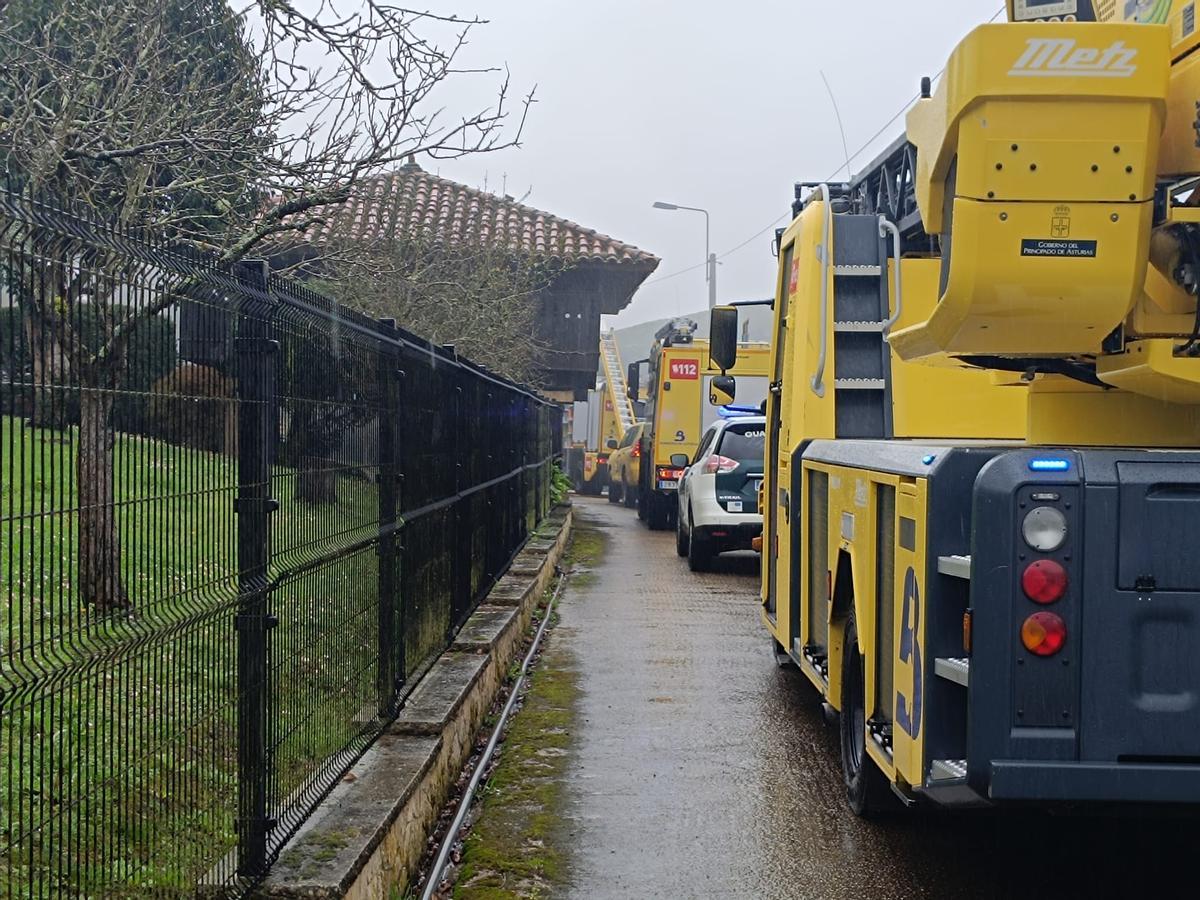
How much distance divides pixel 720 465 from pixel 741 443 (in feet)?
1.35

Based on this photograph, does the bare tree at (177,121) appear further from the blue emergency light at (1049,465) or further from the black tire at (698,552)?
the black tire at (698,552)

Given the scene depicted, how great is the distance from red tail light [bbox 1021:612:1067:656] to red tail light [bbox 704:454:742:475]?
12625 millimetres

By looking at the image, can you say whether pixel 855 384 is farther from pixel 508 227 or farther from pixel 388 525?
pixel 508 227

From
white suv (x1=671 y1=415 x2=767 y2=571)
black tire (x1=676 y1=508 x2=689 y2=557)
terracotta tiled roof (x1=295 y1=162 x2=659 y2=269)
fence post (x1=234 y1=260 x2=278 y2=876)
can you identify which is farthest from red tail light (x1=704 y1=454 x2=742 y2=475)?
fence post (x1=234 y1=260 x2=278 y2=876)

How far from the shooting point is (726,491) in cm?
1695

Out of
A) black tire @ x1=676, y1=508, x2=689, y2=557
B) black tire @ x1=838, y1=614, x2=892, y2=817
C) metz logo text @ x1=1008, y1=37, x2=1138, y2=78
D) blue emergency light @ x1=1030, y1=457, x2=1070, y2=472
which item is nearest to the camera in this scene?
blue emergency light @ x1=1030, y1=457, x2=1070, y2=472

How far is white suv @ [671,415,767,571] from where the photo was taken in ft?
55.5

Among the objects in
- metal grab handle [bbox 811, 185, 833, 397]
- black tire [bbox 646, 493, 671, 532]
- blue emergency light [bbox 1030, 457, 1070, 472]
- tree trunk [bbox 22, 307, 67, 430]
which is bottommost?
black tire [bbox 646, 493, 671, 532]

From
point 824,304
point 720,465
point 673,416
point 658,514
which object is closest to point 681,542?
point 720,465

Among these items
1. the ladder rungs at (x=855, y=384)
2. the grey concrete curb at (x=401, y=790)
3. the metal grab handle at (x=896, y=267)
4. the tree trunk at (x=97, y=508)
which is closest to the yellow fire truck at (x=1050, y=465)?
the metal grab handle at (x=896, y=267)

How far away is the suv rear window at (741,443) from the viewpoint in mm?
17203

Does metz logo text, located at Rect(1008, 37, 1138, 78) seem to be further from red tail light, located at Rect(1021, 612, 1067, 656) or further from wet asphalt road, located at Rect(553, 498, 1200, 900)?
wet asphalt road, located at Rect(553, 498, 1200, 900)

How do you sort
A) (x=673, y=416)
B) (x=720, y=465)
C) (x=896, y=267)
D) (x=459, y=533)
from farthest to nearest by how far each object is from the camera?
(x=673, y=416) → (x=720, y=465) → (x=459, y=533) → (x=896, y=267)

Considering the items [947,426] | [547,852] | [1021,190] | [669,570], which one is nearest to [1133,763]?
[1021,190]
